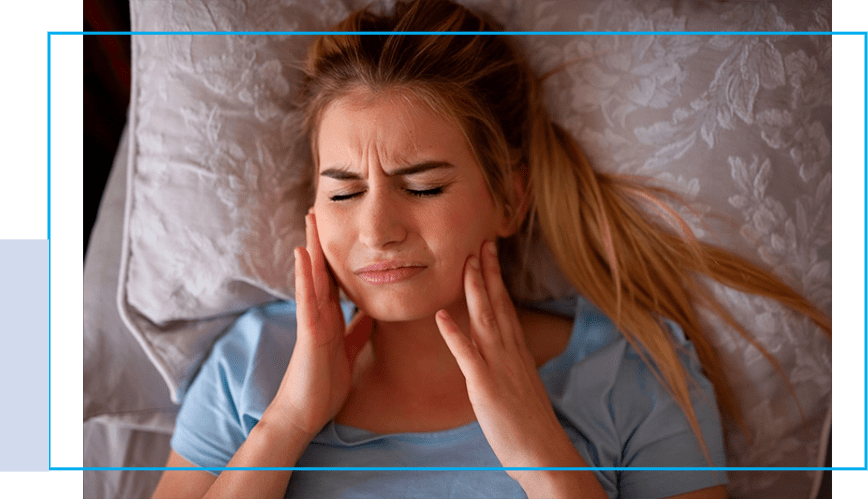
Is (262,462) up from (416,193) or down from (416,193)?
down

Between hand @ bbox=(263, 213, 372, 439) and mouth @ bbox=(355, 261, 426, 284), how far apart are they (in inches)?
3.0

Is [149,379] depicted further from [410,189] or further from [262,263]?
[410,189]

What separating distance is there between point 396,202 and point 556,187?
9.3 inches

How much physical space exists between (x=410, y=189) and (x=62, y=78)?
47 centimetres

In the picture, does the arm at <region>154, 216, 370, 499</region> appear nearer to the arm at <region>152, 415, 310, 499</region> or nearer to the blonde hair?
the arm at <region>152, 415, 310, 499</region>

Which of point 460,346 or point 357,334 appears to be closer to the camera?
point 460,346

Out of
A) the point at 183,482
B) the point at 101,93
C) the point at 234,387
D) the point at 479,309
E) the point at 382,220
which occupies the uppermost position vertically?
the point at 101,93

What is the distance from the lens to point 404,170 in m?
0.66

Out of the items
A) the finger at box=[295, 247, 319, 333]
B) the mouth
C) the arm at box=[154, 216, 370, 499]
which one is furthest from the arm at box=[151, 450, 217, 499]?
the mouth

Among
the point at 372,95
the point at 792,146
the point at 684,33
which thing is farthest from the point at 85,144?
the point at 792,146

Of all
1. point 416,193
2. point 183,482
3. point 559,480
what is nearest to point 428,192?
point 416,193

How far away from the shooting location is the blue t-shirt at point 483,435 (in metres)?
0.71

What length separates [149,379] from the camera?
0.82 meters

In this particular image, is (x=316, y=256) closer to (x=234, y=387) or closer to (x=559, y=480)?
(x=234, y=387)
